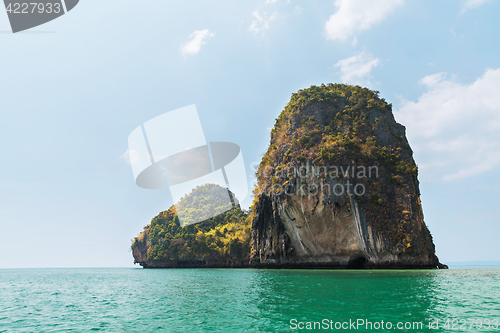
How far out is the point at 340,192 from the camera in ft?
123

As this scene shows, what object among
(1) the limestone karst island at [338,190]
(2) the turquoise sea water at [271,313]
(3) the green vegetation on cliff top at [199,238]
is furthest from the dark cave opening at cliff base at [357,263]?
(3) the green vegetation on cliff top at [199,238]

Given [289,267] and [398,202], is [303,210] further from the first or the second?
[398,202]

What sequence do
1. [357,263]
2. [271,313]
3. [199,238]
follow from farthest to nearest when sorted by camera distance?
[199,238] → [357,263] → [271,313]

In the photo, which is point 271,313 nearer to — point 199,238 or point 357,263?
point 357,263

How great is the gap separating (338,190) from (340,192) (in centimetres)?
36

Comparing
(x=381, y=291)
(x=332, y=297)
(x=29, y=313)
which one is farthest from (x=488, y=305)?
(x=29, y=313)

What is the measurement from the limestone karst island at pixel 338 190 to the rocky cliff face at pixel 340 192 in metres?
0.13

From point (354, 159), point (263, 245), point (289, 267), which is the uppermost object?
point (354, 159)

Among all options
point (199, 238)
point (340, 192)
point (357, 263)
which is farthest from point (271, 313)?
point (199, 238)

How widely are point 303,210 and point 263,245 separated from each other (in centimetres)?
996

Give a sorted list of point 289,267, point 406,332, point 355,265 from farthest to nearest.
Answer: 1. point 289,267
2. point 355,265
3. point 406,332

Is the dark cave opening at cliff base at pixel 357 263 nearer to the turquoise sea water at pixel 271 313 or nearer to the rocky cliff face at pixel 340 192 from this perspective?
the rocky cliff face at pixel 340 192

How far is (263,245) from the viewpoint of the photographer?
44938 mm

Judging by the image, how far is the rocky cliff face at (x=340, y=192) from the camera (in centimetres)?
3562
